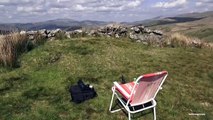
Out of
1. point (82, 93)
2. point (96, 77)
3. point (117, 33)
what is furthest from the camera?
point (117, 33)

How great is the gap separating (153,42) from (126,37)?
1705 millimetres

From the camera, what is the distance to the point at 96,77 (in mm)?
11844

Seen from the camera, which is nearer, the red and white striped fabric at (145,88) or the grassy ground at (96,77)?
the red and white striped fabric at (145,88)

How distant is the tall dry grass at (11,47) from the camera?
43.9ft

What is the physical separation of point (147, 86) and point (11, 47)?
8727 millimetres

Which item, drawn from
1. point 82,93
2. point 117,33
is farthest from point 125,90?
point 117,33

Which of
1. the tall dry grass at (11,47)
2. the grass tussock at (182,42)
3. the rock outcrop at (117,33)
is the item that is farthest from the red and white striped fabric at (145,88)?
the grass tussock at (182,42)

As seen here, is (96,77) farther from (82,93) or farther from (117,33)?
(117,33)

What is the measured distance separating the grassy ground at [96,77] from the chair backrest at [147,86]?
959 mm

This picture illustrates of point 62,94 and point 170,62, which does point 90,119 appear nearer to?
point 62,94

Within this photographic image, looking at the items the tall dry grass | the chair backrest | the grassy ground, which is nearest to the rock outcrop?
the grassy ground

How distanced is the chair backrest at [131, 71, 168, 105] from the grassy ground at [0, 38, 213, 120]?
37.7 inches

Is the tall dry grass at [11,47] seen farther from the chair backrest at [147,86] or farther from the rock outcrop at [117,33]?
the chair backrest at [147,86]

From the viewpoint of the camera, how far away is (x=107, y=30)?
19.7 m
